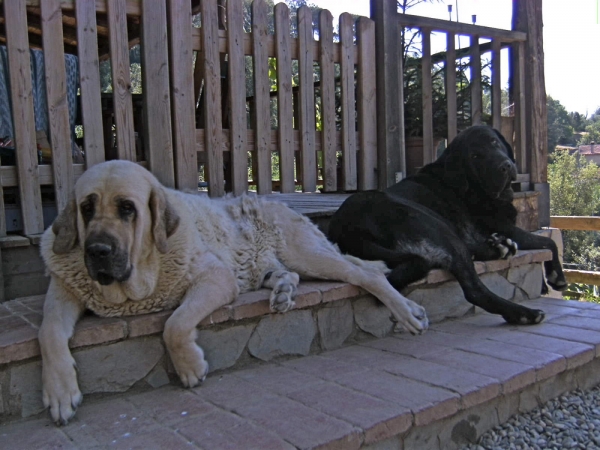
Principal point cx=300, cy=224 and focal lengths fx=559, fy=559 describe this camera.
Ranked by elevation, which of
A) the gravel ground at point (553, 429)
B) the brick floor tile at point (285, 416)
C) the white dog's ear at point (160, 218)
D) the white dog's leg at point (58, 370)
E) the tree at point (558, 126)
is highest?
the tree at point (558, 126)

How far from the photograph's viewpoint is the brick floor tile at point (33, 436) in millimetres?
2219

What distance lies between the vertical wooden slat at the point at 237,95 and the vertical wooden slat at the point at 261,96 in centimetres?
12

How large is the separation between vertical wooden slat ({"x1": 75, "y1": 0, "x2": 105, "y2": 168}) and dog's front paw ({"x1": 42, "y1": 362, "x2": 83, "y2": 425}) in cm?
194

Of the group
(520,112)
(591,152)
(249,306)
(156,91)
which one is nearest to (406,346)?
(249,306)

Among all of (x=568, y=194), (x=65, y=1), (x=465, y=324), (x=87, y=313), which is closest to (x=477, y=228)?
(x=465, y=324)

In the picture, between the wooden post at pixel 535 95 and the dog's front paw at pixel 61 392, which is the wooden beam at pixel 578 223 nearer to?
the wooden post at pixel 535 95

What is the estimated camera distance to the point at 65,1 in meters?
3.98

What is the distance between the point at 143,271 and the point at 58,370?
642 millimetres

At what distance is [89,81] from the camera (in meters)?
4.08

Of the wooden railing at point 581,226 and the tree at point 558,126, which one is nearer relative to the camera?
the wooden railing at point 581,226

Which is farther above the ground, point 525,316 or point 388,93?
point 388,93

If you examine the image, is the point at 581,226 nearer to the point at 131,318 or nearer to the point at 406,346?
the point at 406,346

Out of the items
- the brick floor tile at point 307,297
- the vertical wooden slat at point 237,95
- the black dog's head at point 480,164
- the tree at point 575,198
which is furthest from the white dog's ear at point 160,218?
the tree at point 575,198

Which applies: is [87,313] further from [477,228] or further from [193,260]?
[477,228]
